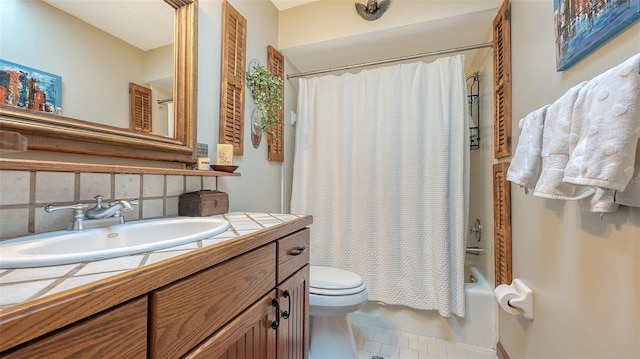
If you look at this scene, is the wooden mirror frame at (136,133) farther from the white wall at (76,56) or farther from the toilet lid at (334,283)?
the toilet lid at (334,283)

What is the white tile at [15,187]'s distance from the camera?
619 mm

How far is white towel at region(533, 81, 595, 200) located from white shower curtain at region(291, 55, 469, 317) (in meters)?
0.81

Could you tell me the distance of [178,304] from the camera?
486mm

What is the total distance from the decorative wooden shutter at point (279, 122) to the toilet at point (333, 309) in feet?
2.77

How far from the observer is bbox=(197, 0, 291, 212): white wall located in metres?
1.24

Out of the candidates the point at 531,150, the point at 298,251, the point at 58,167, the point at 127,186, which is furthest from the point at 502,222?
Result: the point at 58,167

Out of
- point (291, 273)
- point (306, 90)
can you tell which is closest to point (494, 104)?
point (306, 90)

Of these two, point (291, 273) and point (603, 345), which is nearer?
point (603, 345)

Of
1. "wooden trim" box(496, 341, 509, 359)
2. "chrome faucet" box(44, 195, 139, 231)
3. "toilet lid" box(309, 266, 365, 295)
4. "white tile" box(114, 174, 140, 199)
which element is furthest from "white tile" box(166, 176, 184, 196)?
"wooden trim" box(496, 341, 509, 359)

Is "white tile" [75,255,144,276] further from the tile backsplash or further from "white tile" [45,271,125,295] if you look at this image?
the tile backsplash

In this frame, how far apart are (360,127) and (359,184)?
1.31ft

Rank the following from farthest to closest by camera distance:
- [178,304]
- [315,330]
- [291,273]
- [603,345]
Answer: [315,330]
[291,273]
[603,345]
[178,304]

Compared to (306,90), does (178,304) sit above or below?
below

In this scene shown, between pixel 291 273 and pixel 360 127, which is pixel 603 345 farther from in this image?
pixel 360 127
